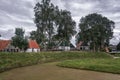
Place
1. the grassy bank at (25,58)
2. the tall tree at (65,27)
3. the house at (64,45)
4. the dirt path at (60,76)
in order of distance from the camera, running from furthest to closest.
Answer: the house at (64,45)
the tall tree at (65,27)
the grassy bank at (25,58)
the dirt path at (60,76)

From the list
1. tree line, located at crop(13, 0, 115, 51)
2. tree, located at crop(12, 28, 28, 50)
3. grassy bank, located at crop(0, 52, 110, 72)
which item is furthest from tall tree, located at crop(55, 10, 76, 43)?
grassy bank, located at crop(0, 52, 110, 72)

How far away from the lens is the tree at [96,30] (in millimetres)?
67188

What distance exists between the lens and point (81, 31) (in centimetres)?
7069

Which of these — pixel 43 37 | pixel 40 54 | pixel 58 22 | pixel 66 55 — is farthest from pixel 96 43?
pixel 40 54

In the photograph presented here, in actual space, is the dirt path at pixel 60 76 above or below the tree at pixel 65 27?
below

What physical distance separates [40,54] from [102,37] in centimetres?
3477

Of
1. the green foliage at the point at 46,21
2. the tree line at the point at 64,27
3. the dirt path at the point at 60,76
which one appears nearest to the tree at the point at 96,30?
the tree line at the point at 64,27

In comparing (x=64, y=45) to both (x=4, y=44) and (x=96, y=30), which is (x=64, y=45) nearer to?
(x=96, y=30)

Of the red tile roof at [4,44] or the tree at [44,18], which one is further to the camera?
the red tile roof at [4,44]

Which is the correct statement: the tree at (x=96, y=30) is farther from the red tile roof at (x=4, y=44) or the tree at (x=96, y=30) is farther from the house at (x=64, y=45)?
the red tile roof at (x=4, y=44)

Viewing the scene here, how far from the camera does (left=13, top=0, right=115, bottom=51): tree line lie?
55375 mm

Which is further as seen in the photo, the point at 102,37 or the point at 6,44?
the point at 102,37

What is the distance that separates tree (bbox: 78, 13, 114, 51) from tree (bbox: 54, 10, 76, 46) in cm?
561

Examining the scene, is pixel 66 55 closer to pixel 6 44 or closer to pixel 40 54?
pixel 40 54
